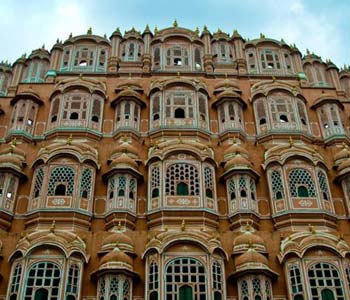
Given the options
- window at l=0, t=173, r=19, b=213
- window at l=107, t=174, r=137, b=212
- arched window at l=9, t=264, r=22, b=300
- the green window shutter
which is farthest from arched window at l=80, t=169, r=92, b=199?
the green window shutter

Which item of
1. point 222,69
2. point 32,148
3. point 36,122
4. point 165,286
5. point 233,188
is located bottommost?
point 165,286

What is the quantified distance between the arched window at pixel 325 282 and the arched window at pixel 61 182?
12.0 m

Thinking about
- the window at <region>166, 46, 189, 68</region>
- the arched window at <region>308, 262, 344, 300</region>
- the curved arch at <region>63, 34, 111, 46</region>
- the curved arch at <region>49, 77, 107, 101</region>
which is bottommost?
the arched window at <region>308, 262, 344, 300</region>

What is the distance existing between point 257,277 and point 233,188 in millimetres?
5466

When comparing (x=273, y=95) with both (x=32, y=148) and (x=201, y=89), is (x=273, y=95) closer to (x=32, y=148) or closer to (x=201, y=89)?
(x=201, y=89)

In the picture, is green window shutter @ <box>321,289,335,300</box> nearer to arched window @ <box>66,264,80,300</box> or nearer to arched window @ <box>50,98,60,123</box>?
arched window @ <box>66,264,80,300</box>

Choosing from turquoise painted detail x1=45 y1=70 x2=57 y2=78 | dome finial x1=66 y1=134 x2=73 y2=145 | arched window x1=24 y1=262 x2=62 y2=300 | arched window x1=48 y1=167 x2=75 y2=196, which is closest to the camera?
arched window x1=24 y1=262 x2=62 y2=300

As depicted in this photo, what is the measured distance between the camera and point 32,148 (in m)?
28.8

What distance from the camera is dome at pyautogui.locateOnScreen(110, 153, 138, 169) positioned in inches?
1047

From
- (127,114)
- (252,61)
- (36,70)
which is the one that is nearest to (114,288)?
(127,114)

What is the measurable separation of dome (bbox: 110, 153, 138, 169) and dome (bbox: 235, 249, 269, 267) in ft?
24.2

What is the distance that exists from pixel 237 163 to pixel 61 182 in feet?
29.4

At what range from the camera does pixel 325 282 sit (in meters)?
22.5

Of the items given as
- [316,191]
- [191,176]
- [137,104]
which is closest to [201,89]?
[137,104]
